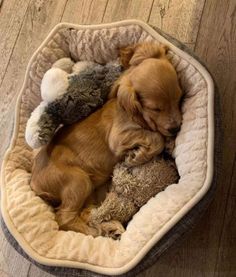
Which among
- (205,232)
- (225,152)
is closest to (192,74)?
(225,152)

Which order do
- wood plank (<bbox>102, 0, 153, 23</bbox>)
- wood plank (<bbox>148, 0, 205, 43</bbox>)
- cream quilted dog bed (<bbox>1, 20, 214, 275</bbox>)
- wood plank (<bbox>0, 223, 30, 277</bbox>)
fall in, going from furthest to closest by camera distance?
1. wood plank (<bbox>102, 0, 153, 23</bbox>)
2. wood plank (<bbox>148, 0, 205, 43</bbox>)
3. wood plank (<bbox>0, 223, 30, 277</bbox>)
4. cream quilted dog bed (<bbox>1, 20, 214, 275</bbox>)

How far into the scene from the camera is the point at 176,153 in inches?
71.2

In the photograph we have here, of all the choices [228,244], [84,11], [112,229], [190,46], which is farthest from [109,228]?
[84,11]

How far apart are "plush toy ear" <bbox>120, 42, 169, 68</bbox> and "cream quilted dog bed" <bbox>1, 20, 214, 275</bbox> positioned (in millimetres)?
60

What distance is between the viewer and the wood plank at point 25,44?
2.38m

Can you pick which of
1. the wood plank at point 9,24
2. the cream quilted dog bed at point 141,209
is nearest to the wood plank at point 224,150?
the cream quilted dog bed at point 141,209

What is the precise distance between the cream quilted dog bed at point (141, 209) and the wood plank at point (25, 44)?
0.35m

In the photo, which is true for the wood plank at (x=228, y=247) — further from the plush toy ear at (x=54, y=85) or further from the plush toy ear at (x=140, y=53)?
the plush toy ear at (x=54, y=85)

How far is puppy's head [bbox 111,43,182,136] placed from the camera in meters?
1.67

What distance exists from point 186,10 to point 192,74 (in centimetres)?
56

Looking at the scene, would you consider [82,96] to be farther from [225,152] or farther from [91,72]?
[225,152]

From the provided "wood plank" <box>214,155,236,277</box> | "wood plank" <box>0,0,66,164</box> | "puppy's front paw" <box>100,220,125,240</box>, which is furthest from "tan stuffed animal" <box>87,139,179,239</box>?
"wood plank" <box>0,0,66,164</box>

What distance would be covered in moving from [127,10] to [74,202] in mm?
1042

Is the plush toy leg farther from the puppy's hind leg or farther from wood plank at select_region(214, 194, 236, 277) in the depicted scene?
wood plank at select_region(214, 194, 236, 277)
